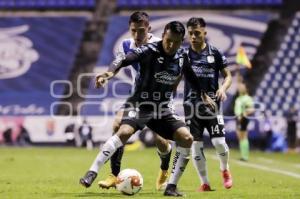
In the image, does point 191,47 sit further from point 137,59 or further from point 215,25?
point 215,25

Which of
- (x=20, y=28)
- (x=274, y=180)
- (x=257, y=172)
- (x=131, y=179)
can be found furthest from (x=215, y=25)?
(x=131, y=179)

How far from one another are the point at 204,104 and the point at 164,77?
61.3 inches

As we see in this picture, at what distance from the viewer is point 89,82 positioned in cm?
3144

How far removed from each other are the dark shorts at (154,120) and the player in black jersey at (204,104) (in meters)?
1.32

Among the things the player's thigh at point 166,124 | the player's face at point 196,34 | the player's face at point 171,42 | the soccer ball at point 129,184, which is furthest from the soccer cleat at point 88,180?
the player's face at point 196,34

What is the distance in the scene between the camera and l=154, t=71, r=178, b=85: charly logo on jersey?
9828 millimetres

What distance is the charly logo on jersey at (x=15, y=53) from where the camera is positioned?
105 feet

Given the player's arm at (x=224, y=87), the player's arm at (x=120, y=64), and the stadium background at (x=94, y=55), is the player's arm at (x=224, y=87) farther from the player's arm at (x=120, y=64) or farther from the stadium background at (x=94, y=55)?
the stadium background at (x=94, y=55)

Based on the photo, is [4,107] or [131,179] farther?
[4,107]

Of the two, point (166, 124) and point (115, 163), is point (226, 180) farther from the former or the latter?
point (166, 124)

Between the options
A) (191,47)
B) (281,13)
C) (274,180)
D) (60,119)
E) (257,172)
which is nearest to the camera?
(191,47)

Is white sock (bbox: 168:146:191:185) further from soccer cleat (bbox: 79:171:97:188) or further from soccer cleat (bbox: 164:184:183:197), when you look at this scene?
soccer cleat (bbox: 79:171:97:188)

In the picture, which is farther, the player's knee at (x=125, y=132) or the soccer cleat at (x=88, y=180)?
the player's knee at (x=125, y=132)

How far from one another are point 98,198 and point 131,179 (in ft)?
2.43
